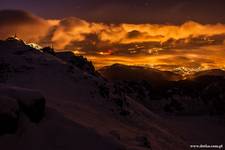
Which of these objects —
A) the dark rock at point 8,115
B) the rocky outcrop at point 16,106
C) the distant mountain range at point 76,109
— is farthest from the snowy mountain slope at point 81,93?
the dark rock at point 8,115

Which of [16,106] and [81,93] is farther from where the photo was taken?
[81,93]

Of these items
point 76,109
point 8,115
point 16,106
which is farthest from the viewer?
point 76,109

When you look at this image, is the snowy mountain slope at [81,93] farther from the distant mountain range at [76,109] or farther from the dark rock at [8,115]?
the dark rock at [8,115]

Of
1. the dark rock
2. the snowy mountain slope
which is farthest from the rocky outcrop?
the snowy mountain slope

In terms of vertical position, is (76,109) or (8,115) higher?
(8,115)

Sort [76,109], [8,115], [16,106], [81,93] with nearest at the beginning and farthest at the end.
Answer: [8,115], [16,106], [76,109], [81,93]

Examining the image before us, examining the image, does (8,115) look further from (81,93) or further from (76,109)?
(81,93)

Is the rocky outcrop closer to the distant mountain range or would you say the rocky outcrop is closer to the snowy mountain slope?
the distant mountain range

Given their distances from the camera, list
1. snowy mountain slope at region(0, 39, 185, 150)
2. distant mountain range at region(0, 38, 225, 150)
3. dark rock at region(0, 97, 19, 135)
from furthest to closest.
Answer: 1. snowy mountain slope at region(0, 39, 185, 150)
2. distant mountain range at region(0, 38, 225, 150)
3. dark rock at region(0, 97, 19, 135)

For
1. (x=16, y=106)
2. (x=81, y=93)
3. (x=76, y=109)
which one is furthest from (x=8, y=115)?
(x=81, y=93)

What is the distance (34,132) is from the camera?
90.5 feet

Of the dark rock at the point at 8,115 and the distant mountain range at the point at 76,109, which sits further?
the distant mountain range at the point at 76,109

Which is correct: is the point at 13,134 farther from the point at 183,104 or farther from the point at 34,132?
the point at 183,104

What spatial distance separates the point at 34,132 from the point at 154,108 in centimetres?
9061
